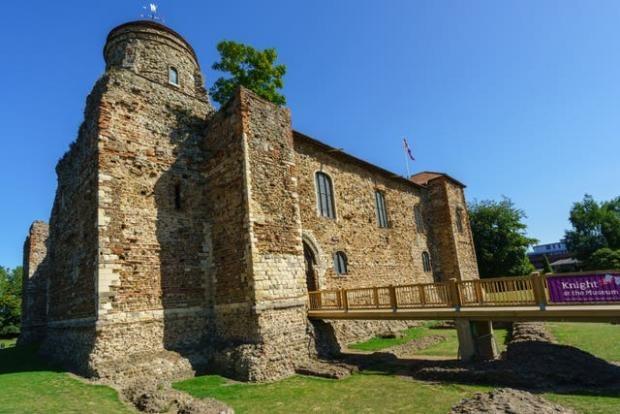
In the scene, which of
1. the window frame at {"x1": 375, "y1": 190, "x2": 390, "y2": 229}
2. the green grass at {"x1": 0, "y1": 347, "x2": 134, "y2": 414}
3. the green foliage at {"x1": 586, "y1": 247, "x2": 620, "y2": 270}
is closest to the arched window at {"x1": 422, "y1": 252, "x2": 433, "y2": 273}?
the window frame at {"x1": 375, "y1": 190, "x2": 390, "y2": 229}

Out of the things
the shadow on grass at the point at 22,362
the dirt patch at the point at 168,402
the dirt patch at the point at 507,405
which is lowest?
the dirt patch at the point at 507,405

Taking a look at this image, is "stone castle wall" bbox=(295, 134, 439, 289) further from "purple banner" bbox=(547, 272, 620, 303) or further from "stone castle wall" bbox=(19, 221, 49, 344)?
"stone castle wall" bbox=(19, 221, 49, 344)

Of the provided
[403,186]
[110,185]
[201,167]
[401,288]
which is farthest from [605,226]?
[110,185]

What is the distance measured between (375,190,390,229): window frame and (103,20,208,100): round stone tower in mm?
10475

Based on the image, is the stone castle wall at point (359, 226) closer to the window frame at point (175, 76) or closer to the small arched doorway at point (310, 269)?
the small arched doorway at point (310, 269)

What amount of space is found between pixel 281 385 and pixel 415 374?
3471mm

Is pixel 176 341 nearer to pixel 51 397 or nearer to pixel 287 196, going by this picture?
pixel 51 397

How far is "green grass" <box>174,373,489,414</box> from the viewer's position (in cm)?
761

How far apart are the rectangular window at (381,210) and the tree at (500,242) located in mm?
15144

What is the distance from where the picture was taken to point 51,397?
8.20m

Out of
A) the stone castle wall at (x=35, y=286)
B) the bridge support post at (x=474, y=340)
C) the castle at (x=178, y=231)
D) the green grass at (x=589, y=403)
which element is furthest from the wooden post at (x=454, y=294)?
the stone castle wall at (x=35, y=286)

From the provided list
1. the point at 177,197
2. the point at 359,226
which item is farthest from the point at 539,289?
the point at 177,197

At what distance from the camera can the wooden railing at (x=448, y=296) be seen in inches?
371

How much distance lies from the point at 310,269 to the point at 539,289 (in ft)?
28.4
